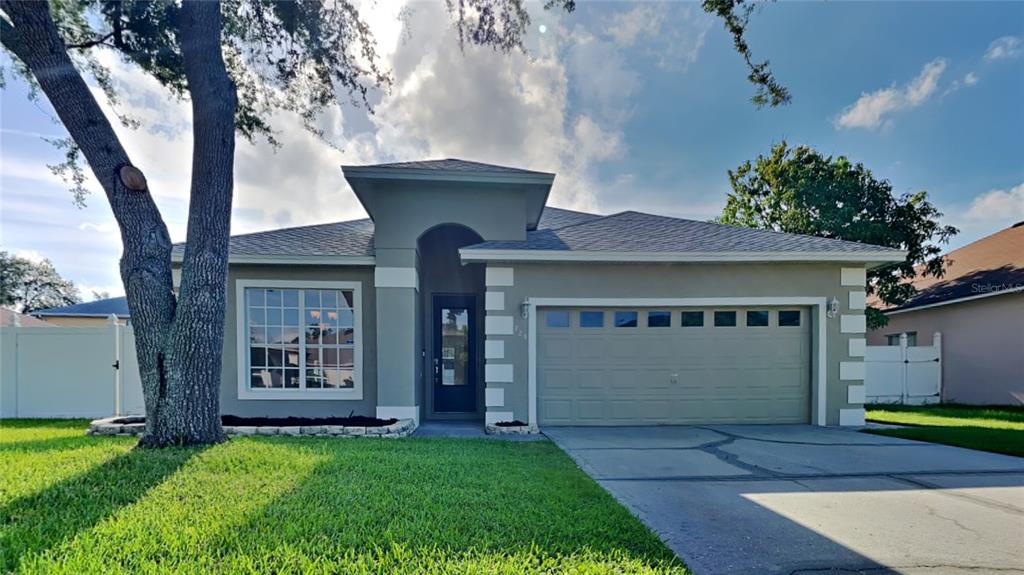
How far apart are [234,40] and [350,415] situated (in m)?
7.07

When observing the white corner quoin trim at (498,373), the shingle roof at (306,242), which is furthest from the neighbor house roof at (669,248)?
the shingle roof at (306,242)

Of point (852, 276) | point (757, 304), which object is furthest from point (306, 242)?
point (852, 276)

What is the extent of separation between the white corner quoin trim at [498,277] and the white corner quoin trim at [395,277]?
1396 millimetres

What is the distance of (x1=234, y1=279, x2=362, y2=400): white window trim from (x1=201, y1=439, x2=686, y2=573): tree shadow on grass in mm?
3528

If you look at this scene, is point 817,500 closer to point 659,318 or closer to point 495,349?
point 659,318

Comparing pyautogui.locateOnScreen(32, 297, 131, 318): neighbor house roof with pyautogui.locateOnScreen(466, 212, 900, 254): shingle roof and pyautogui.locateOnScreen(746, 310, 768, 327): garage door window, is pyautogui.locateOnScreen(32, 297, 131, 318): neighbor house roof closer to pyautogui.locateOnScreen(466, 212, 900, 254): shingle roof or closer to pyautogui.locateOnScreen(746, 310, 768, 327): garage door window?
pyautogui.locateOnScreen(466, 212, 900, 254): shingle roof

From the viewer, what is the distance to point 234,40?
316 inches

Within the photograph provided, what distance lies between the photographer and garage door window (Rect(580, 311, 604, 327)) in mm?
8320

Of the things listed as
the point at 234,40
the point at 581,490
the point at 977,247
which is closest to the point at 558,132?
the point at 234,40

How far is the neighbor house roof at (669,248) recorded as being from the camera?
26.1ft

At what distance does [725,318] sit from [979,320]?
928 cm

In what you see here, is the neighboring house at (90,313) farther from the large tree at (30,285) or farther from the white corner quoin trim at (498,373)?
the large tree at (30,285)

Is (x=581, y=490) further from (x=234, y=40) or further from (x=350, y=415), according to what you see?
(x=234, y=40)

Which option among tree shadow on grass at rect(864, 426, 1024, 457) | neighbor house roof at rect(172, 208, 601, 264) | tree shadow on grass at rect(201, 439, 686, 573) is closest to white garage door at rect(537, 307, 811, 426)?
tree shadow on grass at rect(864, 426, 1024, 457)
